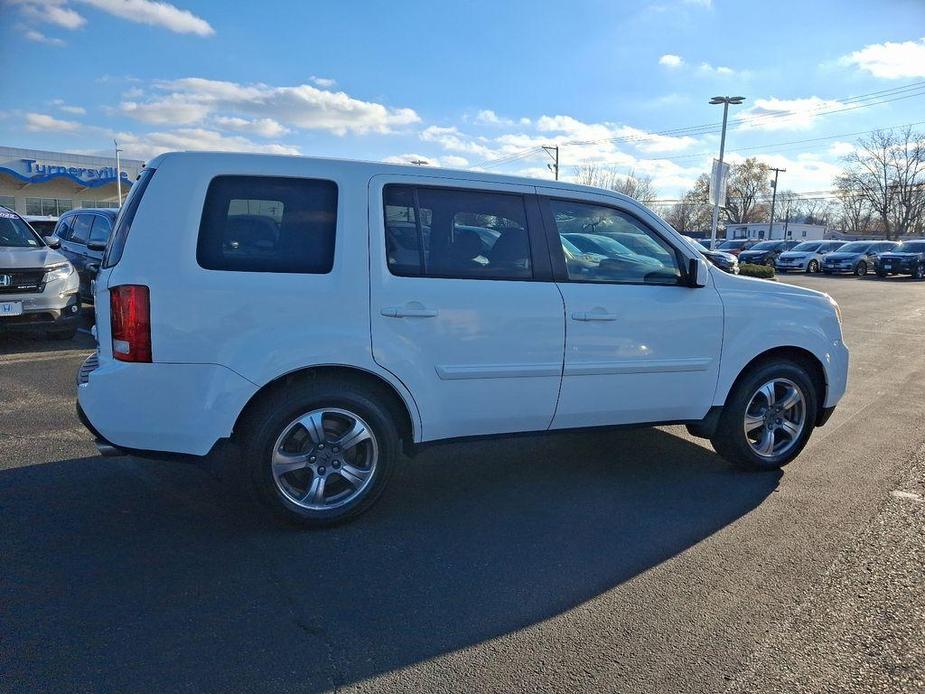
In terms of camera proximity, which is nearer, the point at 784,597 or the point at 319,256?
the point at 784,597

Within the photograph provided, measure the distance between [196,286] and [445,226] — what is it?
1.38m

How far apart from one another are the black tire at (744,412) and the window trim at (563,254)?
0.86 meters

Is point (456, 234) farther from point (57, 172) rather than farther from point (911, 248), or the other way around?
point (57, 172)

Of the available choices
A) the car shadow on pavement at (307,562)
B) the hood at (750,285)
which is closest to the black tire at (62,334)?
the car shadow on pavement at (307,562)

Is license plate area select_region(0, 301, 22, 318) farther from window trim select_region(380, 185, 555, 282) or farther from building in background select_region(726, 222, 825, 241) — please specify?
building in background select_region(726, 222, 825, 241)

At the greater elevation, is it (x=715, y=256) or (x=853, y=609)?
(x=715, y=256)

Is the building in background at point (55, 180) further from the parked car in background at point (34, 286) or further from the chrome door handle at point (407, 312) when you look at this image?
the chrome door handle at point (407, 312)

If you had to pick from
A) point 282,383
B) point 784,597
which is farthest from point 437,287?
point 784,597

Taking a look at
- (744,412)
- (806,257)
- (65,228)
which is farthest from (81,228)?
(806,257)

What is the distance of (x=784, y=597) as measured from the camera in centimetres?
313

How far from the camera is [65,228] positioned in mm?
12539

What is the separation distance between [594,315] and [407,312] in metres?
1.18

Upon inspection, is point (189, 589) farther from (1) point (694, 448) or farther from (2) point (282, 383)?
(1) point (694, 448)

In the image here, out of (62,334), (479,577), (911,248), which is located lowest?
(479,577)
